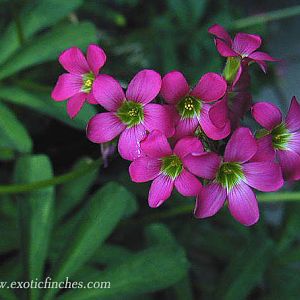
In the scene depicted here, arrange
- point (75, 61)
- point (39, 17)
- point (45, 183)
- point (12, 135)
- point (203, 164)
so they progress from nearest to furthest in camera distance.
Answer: point (203, 164) < point (75, 61) < point (45, 183) < point (12, 135) < point (39, 17)

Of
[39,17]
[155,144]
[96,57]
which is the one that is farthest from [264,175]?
[39,17]

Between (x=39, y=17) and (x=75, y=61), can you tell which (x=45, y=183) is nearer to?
(x=75, y=61)

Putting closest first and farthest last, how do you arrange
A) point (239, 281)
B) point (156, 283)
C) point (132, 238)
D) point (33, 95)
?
point (156, 283)
point (239, 281)
point (33, 95)
point (132, 238)

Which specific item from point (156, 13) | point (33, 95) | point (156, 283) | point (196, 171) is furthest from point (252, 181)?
point (156, 13)

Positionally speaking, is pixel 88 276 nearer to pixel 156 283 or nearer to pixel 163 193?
pixel 156 283

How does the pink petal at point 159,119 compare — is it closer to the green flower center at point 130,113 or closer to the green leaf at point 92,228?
the green flower center at point 130,113

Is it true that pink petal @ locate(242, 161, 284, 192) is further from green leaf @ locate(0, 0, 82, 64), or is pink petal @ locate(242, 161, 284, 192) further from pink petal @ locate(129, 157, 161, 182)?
green leaf @ locate(0, 0, 82, 64)
